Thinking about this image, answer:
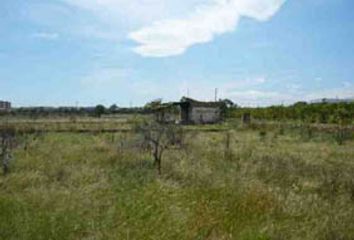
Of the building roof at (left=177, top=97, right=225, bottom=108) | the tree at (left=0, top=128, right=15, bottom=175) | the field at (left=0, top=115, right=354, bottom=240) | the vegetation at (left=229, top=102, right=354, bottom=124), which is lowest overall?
the field at (left=0, top=115, right=354, bottom=240)

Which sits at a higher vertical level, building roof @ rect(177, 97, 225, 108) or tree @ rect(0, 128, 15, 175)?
building roof @ rect(177, 97, 225, 108)

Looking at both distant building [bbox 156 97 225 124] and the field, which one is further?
distant building [bbox 156 97 225 124]

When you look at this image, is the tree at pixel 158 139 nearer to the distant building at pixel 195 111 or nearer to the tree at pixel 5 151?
the tree at pixel 5 151

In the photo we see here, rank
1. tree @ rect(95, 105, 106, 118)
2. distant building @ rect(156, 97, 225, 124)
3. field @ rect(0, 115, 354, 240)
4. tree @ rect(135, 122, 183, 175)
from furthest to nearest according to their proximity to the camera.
Answer: tree @ rect(95, 105, 106, 118)
distant building @ rect(156, 97, 225, 124)
tree @ rect(135, 122, 183, 175)
field @ rect(0, 115, 354, 240)

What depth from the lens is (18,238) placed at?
7340mm

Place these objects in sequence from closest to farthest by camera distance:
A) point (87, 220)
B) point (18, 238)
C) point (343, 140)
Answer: point (18, 238) → point (87, 220) → point (343, 140)

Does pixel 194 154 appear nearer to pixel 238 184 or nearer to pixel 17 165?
pixel 17 165

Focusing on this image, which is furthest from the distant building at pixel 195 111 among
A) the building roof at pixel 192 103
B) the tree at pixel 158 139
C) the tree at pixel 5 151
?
the tree at pixel 5 151

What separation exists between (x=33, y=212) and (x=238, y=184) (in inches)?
181

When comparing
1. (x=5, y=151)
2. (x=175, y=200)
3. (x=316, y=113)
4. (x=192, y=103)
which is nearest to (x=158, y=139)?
(x=5, y=151)

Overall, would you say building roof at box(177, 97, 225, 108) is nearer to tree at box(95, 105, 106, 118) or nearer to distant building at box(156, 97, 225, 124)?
distant building at box(156, 97, 225, 124)

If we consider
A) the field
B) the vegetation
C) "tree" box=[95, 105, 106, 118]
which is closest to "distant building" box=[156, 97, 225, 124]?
the vegetation

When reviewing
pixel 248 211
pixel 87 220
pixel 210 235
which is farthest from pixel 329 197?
pixel 87 220

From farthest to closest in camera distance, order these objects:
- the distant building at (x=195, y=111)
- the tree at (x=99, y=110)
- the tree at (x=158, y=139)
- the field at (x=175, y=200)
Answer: the tree at (x=99, y=110), the distant building at (x=195, y=111), the tree at (x=158, y=139), the field at (x=175, y=200)
